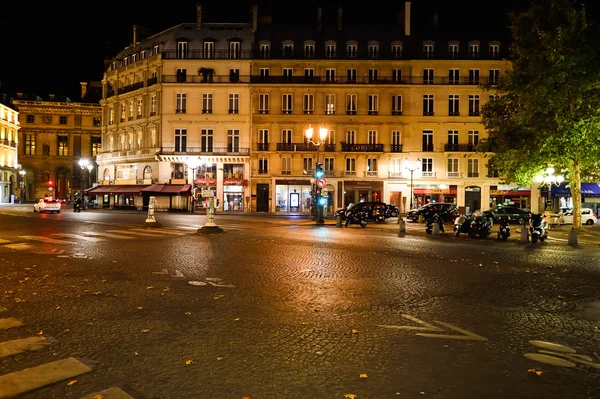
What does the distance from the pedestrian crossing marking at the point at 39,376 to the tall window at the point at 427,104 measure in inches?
2014

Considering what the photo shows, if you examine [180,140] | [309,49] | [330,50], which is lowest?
[180,140]

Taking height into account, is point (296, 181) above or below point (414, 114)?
below

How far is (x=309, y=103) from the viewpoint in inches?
2101

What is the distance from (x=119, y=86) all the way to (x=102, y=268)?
2125 inches

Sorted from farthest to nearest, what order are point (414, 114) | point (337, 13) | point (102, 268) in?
point (337, 13) < point (414, 114) < point (102, 268)

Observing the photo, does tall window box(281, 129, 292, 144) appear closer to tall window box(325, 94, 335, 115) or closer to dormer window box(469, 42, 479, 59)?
tall window box(325, 94, 335, 115)

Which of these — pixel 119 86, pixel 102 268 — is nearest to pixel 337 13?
pixel 119 86

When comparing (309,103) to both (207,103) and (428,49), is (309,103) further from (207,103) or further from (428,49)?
(428,49)

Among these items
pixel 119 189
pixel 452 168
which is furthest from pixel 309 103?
pixel 119 189

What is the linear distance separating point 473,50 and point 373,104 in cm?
1213

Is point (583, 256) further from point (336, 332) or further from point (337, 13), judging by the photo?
point (337, 13)

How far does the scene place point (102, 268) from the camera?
1187cm

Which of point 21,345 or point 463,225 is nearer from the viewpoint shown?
point 21,345

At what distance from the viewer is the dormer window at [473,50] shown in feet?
174
